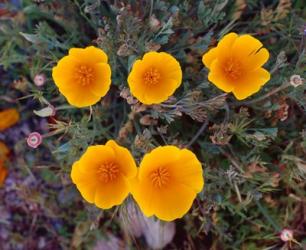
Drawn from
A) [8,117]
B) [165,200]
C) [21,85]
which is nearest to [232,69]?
[165,200]

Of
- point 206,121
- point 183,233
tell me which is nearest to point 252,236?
point 183,233

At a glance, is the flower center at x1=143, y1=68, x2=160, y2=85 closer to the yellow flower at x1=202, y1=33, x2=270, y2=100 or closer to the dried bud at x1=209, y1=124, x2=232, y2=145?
the yellow flower at x1=202, y1=33, x2=270, y2=100

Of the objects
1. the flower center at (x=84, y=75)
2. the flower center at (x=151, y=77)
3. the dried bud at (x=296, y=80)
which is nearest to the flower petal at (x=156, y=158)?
the flower center at (x=151, y=77)

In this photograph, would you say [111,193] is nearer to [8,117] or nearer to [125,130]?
[125,130]

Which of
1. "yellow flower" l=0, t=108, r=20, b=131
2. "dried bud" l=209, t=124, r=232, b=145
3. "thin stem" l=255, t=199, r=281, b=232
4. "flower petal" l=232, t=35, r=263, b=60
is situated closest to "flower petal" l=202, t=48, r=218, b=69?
"flower petal" l=232, t=35, r=263, b=60

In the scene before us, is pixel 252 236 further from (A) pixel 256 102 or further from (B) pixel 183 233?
(A) pixel 256 102

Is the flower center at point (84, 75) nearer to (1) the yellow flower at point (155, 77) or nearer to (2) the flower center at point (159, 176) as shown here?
(1) the yellow flower at point (155, 77)
